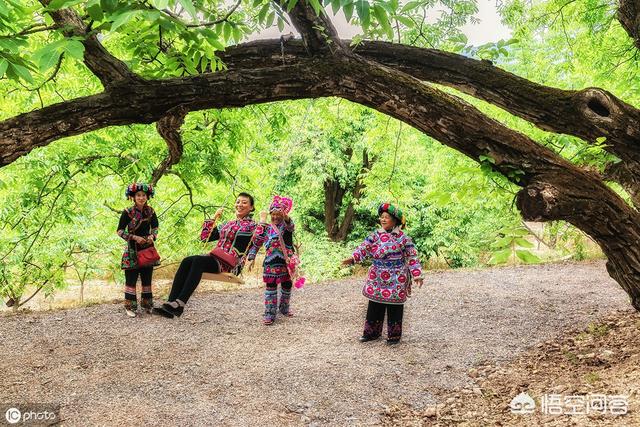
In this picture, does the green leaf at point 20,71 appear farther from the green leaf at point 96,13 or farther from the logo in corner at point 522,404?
the logo in corner at point 522,404

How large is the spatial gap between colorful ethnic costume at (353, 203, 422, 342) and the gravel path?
494mm

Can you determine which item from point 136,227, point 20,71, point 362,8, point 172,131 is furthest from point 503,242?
point 136,227

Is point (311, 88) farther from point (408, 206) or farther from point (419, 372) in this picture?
point (408, 206)

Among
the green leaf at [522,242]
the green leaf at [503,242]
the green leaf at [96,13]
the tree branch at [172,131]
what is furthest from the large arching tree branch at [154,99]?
the green leaf at [522,242]

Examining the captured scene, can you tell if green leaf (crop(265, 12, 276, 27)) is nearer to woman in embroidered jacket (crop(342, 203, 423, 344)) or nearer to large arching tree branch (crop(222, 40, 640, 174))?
large arching tree branch (crop(222, 40, 640, 174))

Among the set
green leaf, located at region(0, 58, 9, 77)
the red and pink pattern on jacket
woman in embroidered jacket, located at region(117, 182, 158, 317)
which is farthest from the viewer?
woman in embroidered jacket, located at region(117, 182, 158, 317)

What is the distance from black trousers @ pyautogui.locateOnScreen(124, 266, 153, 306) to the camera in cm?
680

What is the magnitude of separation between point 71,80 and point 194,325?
4.29m

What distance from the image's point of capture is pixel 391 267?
5.71 metres

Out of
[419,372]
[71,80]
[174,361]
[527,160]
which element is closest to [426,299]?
[419,372]

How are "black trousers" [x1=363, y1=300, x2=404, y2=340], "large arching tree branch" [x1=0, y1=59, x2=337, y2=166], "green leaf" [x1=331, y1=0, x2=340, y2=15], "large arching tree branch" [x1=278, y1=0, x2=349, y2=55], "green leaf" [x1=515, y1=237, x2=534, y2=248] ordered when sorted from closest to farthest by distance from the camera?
"green leaf" [x1=331, y1=0, x2=340, y2=15] → "green leaf" [x1=515, y1=237, x2=534, y2=248] → "large arching tree branch" [x1=0, y1=59, x2=337, y2=166] → "large arching tree branch" [x1=278, y1=0, x2=349, y2=55] → "black trousers" [x1=363, y1=300, x2=404, y2=340]

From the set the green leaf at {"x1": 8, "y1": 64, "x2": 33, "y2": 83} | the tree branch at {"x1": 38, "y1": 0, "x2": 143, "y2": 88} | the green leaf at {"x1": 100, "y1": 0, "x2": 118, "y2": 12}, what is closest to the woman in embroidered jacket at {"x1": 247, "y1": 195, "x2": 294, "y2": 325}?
the tree branch at {"x1": 38, "y1": 0, "x2": 143, "y2": 88}

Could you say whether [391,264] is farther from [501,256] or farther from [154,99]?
[154,99]

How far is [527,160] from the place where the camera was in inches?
142
